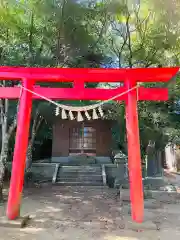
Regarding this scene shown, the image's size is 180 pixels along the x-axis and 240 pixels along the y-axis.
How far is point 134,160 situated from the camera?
18.4 feet

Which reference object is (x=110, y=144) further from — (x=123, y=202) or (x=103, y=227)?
(x=103, y=227)

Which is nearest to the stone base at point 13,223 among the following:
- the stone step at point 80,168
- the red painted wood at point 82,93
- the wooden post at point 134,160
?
the wooden post at point 134,160

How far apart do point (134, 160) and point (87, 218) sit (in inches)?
84.0

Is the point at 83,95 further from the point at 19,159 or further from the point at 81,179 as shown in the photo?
the point at 81,179

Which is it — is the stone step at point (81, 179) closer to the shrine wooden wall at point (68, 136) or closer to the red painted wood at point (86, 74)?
the shrine wooden wall at point (68, 136)

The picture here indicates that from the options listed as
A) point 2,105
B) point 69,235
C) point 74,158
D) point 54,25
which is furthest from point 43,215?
point 74,158

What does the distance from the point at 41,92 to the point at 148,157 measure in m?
5.83

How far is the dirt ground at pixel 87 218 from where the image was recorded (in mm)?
5023

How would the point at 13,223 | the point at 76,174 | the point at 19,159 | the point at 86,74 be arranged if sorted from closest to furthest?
the point at 13,223, the point at 19,159, the point at 86,74, the point at 76,174

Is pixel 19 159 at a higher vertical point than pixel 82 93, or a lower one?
lower

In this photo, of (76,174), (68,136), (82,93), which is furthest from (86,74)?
(68,136)

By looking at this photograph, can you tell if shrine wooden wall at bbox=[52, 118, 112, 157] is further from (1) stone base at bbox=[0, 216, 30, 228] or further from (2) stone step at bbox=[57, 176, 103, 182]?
(1) stone base at bbox=[0, 216, 30, 228]

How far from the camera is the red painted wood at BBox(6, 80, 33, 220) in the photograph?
5453mm

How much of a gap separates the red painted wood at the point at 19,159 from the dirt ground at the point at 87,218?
1.56ft
